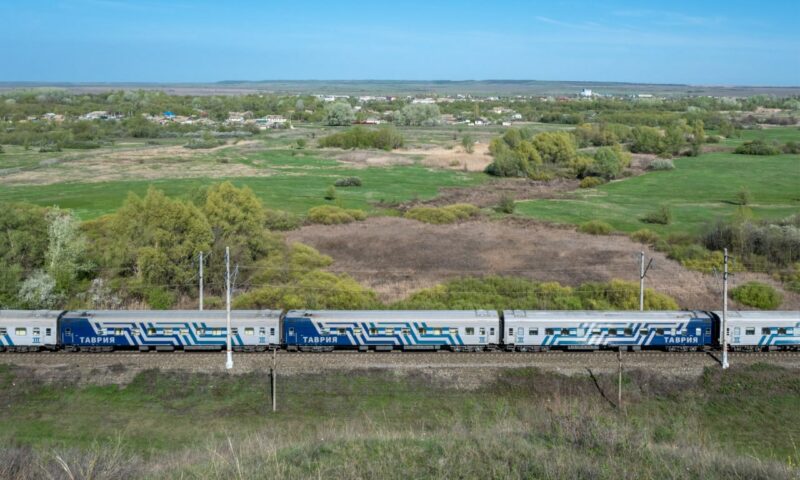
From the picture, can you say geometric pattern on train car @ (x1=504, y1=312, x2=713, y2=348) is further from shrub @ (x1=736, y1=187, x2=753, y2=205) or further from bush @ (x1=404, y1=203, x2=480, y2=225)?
shrub @ (x1=736, y1=187, x2=753, y2=205)

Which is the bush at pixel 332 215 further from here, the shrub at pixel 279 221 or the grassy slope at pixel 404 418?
the grassy slope at pixel 404 418

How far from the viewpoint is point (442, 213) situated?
210 ft

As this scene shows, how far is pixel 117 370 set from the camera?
29.1 metres

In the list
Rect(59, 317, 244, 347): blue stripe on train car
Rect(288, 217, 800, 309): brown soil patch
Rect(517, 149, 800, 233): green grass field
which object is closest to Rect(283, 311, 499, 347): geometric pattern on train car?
Rect(59, 317, 244, 347): blue stripe on train car

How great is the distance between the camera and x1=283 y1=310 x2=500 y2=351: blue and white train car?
30.3m

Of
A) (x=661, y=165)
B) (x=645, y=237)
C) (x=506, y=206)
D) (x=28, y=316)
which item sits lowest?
(x=28, y=316)

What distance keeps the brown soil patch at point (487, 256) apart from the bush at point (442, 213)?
4.41ft

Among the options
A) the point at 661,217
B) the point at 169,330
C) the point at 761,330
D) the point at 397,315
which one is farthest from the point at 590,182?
the point at 169,330

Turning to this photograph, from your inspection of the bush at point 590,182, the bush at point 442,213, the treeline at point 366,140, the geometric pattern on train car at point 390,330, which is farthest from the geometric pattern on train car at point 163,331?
the treeline at point 366,140

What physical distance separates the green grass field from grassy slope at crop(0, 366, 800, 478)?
111 feet

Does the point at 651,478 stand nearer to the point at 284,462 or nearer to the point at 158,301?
the point at 284,462

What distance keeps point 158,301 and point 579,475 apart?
28.0m

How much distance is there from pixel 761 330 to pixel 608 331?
6432 mm

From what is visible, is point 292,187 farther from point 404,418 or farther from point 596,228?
point 404,418
